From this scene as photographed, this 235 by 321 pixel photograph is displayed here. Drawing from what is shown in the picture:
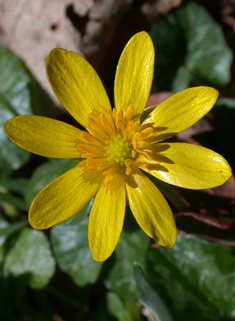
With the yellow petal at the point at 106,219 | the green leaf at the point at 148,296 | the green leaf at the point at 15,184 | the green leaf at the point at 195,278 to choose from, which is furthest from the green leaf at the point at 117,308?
the yellow petal at the point at 106,219

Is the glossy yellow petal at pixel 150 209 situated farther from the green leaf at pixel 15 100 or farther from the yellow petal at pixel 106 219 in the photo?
the green leaf at pixel 15 100

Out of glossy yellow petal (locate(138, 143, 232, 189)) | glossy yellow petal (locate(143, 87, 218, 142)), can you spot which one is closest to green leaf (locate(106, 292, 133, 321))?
glossy yellow petal (locate(138, 143, 232, 189))

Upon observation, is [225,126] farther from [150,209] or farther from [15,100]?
[15,100]

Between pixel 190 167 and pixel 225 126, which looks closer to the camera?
pixel 190 167

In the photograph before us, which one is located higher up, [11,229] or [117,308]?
[11,229]

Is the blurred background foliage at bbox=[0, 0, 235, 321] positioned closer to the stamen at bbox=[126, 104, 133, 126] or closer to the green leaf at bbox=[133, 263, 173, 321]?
the green leaf at bbox=[133, 263, 173, 321]

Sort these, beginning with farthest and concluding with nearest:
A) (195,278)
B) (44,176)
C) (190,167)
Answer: (44,176)
(195,278)
(190,167)

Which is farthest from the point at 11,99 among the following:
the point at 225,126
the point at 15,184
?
the point at 225,126

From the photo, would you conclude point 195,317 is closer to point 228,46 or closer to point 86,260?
point 86,260
